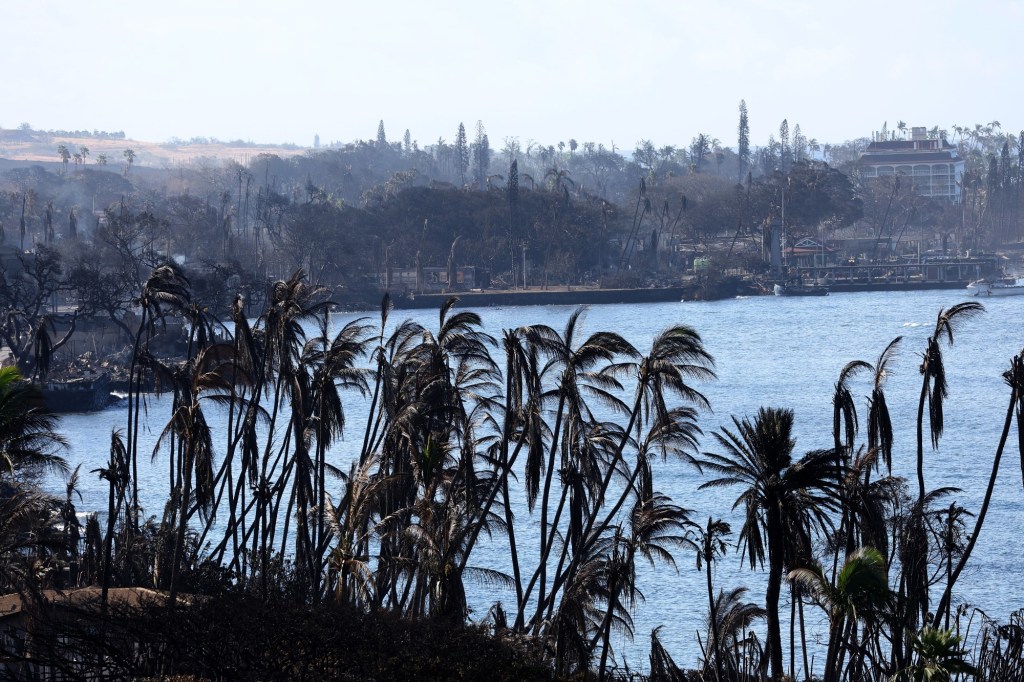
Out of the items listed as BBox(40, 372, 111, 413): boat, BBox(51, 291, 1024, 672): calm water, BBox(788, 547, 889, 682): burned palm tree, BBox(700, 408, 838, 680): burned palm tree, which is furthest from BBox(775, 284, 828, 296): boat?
BBox(788, 547, 889, 682): burned palm tree

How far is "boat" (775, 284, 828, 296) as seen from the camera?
144875 millimetres

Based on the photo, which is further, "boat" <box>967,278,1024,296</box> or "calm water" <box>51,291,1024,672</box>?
"boat" <box>967,278,1024,296</box>

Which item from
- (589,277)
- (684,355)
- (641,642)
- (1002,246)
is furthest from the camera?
(1002,246)

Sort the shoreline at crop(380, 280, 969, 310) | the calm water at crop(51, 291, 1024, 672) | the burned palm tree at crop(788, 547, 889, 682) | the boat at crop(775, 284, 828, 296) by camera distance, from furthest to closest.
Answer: the boat at crop(775, 284, 828, 296) → the shoreline at crop(380, 280, 969, 310) → the calm water at crop(51, 291, 1024, 672) → the burned palm tree at crop(788, 547, 889, 682)

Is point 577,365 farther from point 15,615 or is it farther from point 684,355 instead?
point 15,615

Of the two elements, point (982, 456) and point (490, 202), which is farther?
point (490, 202)

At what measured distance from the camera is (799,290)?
14500cm

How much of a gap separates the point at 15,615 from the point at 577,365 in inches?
390

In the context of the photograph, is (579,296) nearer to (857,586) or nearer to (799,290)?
(799,290)

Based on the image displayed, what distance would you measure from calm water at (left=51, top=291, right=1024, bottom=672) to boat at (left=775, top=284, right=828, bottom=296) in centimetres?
254

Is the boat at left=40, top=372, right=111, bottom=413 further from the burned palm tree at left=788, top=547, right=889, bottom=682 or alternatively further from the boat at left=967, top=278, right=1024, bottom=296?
the boat at left=967, top=278, right=1024, bottom=296

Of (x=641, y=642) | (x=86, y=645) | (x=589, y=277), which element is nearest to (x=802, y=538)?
(x=86, y=645)

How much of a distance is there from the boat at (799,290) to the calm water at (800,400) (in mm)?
2537

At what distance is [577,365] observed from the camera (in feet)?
80.2
